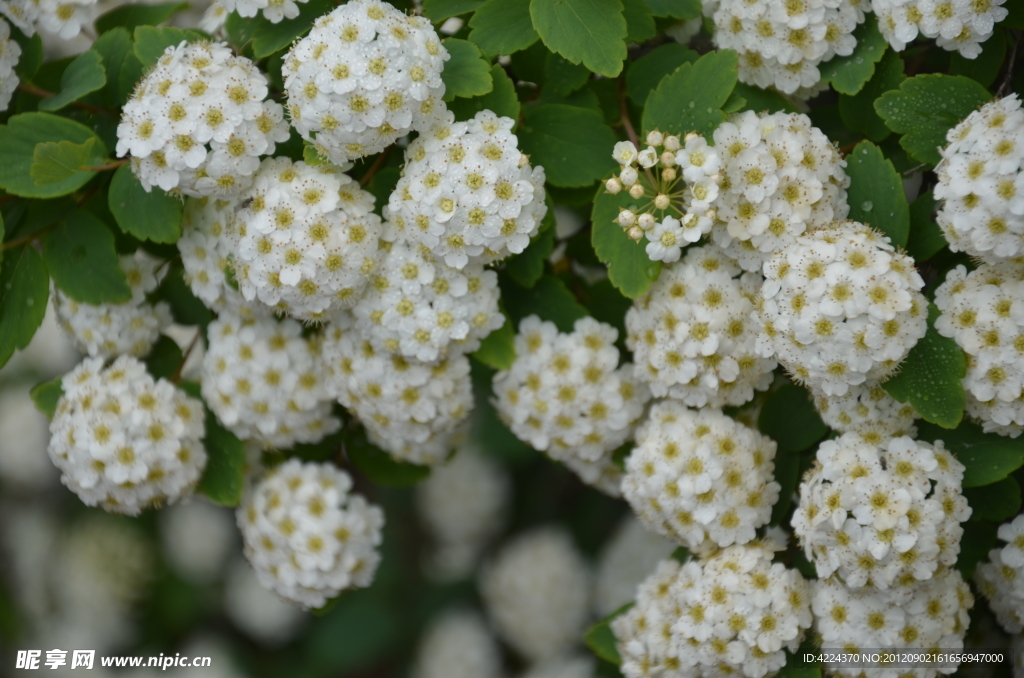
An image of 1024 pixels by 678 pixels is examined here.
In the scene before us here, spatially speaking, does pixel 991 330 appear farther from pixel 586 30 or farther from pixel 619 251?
pixel 586 30

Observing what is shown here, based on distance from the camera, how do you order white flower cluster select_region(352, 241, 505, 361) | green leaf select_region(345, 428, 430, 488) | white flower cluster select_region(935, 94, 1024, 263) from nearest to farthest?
white flower cluster select_region(935, 94, 1024, 263)
white flower cluster select_region(352, 241, 505, 361)
green leaf select_region(345, 428, 430, 488)

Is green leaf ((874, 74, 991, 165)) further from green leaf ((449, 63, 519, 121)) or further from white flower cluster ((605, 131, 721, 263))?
green leaf ((449, 63, 519, 121))

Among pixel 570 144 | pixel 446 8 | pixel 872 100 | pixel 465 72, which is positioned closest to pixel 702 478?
pixel 570 144

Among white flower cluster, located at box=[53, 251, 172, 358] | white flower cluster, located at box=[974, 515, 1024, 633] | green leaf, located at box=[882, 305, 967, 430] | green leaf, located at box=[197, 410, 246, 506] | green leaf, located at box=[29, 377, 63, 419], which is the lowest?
green leaf, located at box=[197, 410, 246, 506]

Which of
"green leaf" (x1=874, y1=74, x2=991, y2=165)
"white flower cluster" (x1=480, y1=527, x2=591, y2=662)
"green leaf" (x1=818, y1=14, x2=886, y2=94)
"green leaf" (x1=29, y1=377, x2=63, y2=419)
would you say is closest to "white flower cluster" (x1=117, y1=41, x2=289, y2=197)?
"green leaf" (x1=29, y1=377, x2=63, y2=419)

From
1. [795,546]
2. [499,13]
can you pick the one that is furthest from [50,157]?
[795,546]

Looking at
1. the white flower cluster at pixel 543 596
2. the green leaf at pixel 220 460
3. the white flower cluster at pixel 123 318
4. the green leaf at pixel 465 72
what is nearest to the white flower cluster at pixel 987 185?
the green leaf at pixel 465 72

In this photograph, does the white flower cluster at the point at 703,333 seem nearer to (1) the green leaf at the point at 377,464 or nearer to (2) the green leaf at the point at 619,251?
(2) the green leaf at the point at 619,251
